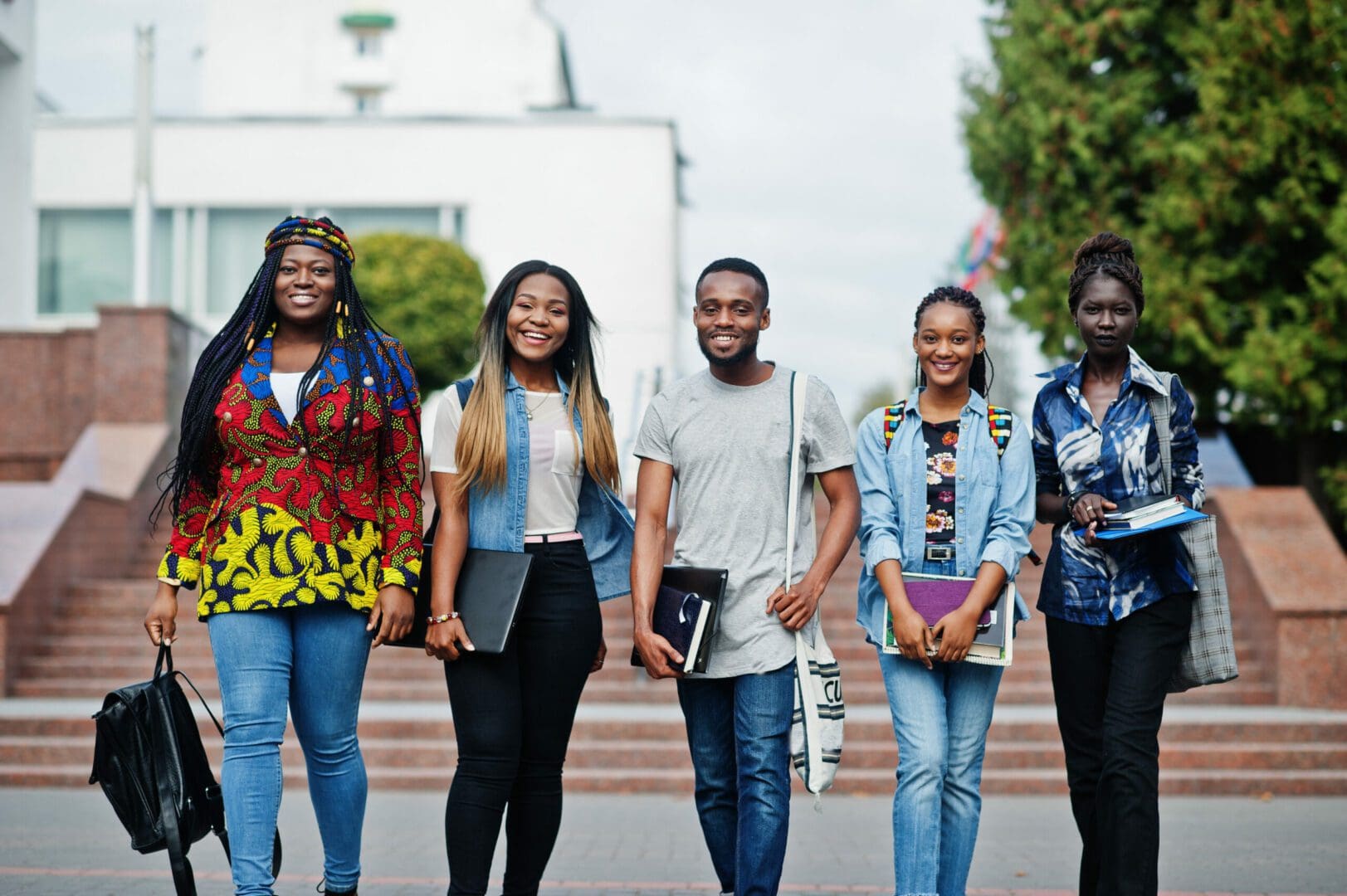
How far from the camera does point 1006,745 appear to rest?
8.60m

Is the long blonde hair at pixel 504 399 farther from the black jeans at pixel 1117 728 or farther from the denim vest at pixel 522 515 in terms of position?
the black jeans at pixel 1117 728

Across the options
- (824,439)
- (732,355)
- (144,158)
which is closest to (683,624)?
(824,439)

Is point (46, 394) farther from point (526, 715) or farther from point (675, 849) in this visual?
point (526, 715)

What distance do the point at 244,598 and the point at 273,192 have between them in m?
25.2

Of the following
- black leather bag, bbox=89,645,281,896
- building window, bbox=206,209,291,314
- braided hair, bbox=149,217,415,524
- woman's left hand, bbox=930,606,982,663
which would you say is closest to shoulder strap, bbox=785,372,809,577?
woman's left hand, bbox=930,606,982,663

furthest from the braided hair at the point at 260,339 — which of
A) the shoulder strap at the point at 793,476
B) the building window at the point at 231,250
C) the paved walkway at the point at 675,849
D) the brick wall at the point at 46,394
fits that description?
the building window at the point at 231,250

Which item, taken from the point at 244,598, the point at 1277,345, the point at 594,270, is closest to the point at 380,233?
the point at 594,270

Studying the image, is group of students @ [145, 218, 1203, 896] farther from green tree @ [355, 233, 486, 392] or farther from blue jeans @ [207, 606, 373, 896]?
green tree @ [355, 233, 486, 392]

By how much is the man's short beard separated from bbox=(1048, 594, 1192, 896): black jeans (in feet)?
3.94

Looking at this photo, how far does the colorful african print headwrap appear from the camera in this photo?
172 inches

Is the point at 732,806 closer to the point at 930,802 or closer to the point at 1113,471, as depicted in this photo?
the point at 930,802

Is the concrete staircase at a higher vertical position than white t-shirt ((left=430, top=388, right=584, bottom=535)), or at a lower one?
lower

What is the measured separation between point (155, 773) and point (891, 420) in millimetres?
2351

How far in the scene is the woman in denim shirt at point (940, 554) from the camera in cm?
417
